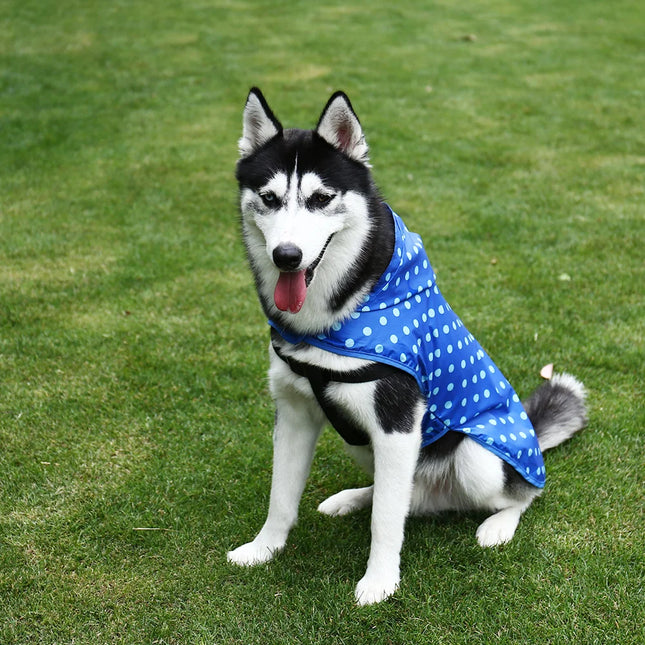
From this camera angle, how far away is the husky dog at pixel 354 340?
2.76 metres

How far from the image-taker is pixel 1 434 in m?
4.05

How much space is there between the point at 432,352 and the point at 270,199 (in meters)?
0.91

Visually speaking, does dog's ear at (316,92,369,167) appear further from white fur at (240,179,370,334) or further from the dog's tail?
the dog's tail

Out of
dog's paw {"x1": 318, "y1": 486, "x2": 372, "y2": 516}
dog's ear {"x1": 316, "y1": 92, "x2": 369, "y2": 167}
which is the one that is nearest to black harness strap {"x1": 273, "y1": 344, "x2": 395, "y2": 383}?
dog's ear {"x1": 316, "y1": 92, "x2": 369, "y2": 167}

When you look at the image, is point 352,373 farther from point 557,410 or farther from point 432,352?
point 557,410

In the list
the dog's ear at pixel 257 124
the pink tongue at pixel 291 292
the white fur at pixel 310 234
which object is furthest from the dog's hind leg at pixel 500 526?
the dog's ear at pixel 257 124

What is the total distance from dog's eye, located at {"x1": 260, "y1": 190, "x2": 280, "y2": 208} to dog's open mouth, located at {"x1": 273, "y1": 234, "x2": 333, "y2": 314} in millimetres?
245

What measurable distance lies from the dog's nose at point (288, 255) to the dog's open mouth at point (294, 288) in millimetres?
115

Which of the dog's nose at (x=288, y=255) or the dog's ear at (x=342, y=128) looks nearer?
the dog's nose at (x=288, y=255)

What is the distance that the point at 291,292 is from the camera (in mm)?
2748

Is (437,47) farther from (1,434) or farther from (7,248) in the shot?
(1,434)

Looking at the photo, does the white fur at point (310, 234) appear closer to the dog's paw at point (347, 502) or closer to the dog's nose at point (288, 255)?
the dog's nose at point (288, 255)

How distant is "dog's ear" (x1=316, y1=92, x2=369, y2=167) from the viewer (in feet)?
8.96

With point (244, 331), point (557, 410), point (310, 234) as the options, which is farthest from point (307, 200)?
point (244, 331)
